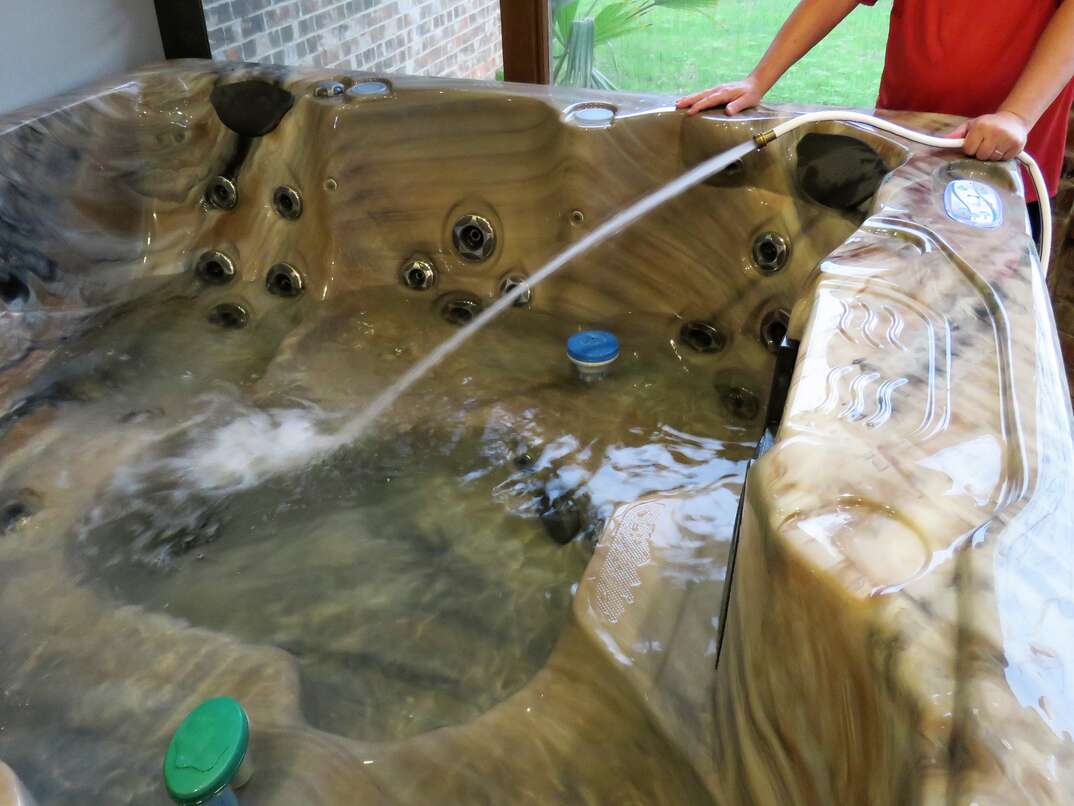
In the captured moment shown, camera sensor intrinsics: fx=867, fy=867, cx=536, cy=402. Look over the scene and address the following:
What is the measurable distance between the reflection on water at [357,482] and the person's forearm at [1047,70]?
0.52 meters

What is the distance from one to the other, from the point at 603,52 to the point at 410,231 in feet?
2.22

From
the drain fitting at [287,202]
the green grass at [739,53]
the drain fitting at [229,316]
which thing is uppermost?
the green grass at [739,53]

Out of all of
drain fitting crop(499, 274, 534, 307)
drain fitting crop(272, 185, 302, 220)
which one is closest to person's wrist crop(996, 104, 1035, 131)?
drain fitting crop(499, 274, 534, 307)

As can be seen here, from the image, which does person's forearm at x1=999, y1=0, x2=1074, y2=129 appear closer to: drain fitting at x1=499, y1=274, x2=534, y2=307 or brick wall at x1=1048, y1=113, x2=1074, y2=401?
brick wall at x1=1048, y1=113, x2=1074, y2=401

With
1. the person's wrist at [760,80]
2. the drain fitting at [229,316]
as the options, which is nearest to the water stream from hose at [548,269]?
the person's wrist at [760,80]

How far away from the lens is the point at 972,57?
114cm

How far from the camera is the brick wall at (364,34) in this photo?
1.84 metres

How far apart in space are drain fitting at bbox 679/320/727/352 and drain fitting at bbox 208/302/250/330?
2.44 feet

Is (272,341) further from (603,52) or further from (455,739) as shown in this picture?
(603,52)

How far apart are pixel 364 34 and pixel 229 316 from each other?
1252 mm

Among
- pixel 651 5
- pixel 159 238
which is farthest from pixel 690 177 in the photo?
pixel 159 238

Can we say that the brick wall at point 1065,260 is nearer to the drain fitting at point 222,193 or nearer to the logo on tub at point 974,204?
the logo on tub at point 974,204

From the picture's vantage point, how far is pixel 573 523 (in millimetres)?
1111

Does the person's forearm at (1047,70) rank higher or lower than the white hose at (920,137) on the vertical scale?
higher
